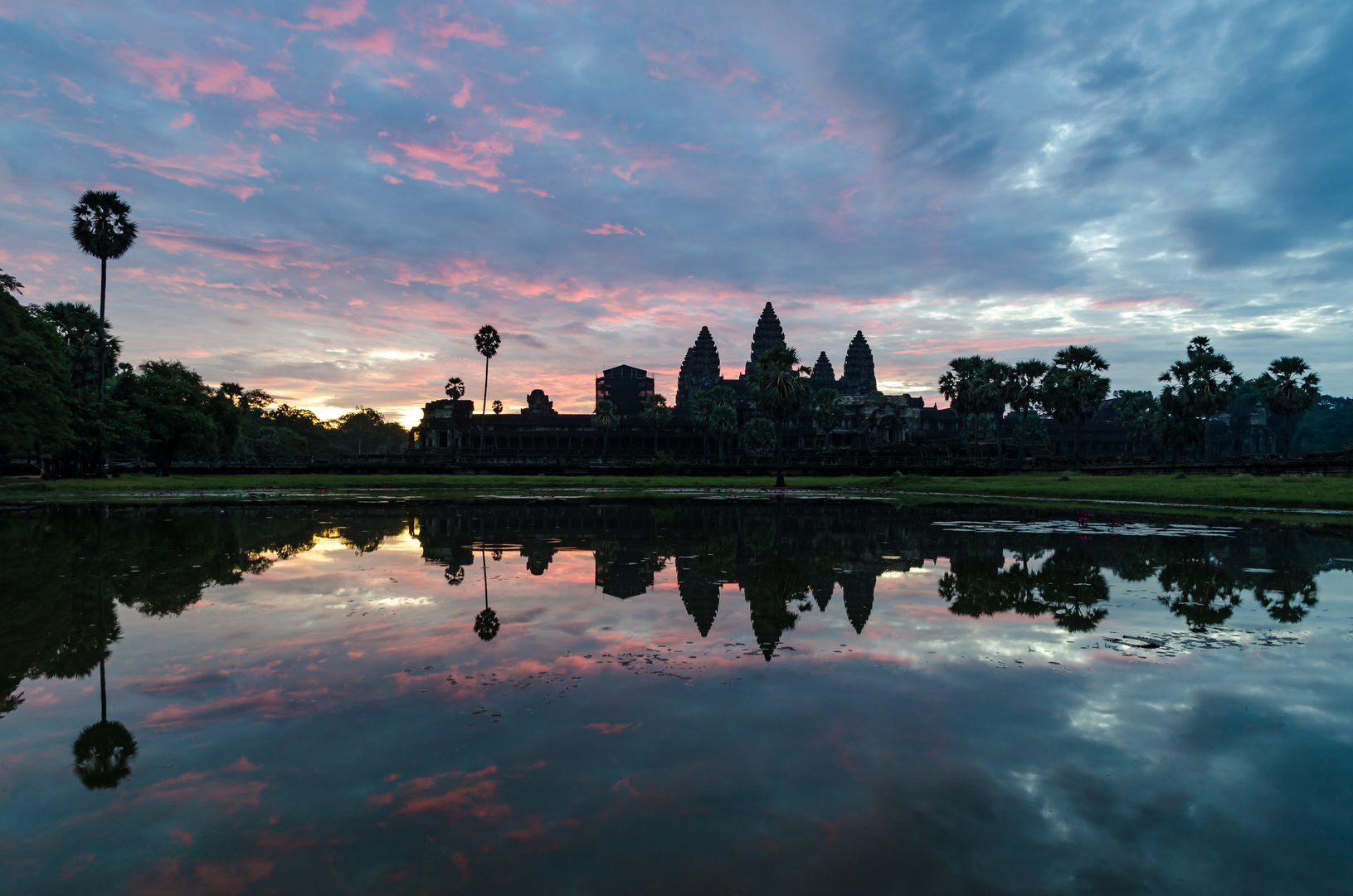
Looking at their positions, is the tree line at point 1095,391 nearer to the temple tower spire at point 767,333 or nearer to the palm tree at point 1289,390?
the palm tree at point 1289,390

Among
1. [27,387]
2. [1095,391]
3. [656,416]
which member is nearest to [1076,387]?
[1095,391]

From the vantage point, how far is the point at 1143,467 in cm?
5716

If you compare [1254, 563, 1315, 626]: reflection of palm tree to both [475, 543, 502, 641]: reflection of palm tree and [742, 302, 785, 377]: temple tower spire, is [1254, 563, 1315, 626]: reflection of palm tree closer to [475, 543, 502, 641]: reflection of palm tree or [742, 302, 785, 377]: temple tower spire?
[475, 543, 502, 641]: reflection of palm tree

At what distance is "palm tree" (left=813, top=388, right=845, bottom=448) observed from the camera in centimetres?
10781

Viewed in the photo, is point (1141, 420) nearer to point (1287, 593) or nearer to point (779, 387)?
point (779, 387)

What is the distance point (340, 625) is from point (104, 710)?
3.37 meters

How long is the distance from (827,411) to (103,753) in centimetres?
10582

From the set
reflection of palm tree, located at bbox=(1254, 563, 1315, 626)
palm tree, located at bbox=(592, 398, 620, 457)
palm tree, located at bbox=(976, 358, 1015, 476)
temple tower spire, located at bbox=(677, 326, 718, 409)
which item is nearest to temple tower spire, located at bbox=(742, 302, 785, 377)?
temple tower spire, located at bbox=(677, 326, 718, 409)

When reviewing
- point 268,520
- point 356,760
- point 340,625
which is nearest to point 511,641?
Result: point 340,625

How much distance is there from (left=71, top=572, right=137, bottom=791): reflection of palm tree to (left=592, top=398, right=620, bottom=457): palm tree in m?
101

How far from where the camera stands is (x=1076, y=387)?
69.1 metres

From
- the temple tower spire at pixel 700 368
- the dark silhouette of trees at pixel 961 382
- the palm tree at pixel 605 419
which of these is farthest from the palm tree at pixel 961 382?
the temple tower spire at pixel 700 368

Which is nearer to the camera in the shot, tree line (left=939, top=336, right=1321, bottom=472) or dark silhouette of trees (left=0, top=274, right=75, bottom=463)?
dark silhouette of trees (left=0, top=274, right=75, bottom=463)

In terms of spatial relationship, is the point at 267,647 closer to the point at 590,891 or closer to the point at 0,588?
the point at 590,891
